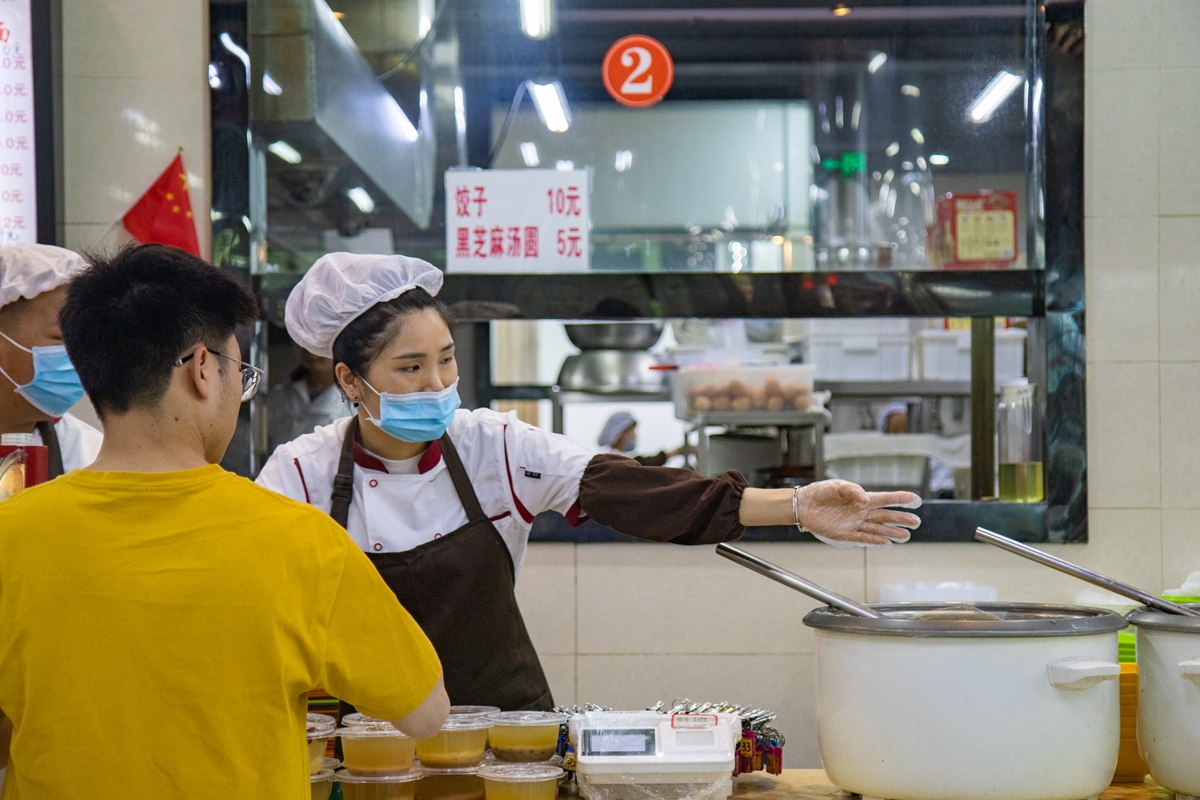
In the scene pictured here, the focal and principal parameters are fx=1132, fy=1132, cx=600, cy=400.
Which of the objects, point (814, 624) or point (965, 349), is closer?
point (814, 624)

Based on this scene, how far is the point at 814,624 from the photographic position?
1.68 metres

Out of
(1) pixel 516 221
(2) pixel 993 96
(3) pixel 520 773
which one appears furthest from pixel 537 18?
(3) pixel 520 773

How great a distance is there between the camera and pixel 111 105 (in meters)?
3.02

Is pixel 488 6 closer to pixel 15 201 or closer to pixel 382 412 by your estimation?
pixel 15 201

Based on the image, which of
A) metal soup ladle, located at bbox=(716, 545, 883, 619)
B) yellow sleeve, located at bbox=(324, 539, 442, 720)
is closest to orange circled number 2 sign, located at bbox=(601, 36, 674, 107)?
metal soup ladle, located at bbox=(716, 545, 883, 619)

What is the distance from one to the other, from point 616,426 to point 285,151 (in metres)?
2.55

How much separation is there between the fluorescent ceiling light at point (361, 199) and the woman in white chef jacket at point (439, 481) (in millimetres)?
1415

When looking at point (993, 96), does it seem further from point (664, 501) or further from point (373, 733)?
point (373, 733)

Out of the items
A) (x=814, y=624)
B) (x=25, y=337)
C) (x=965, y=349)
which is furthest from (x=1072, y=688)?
(x=965, y=349)

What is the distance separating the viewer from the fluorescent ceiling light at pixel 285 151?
3148 millimetres

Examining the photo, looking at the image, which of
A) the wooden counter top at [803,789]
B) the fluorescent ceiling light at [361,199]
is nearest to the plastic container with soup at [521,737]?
the wooden counter top at [803,789]

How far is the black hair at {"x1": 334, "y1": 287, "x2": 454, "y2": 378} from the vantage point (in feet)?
6.33

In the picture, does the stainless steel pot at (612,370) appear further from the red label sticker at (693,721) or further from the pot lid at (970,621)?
the red label sticker at (693,721)

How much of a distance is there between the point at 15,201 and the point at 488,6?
1381 mm
